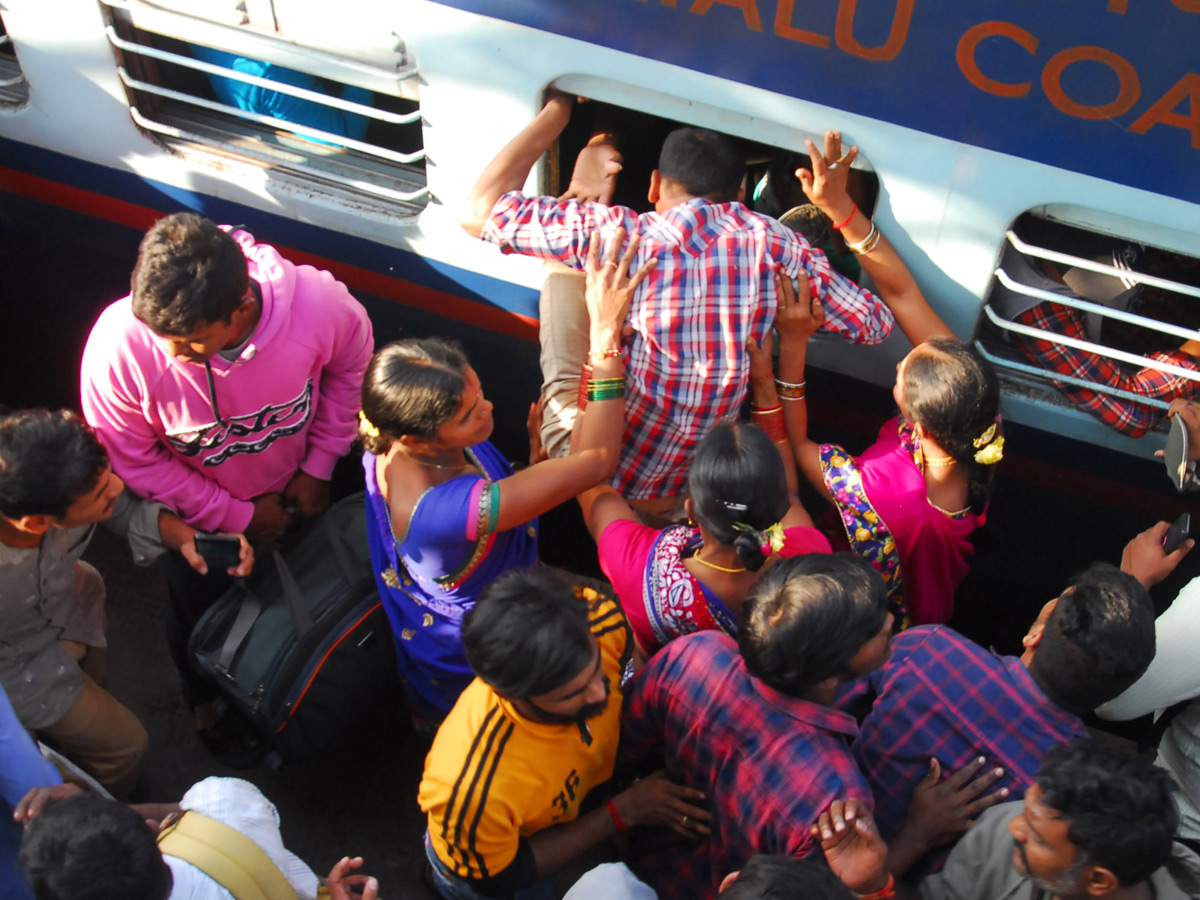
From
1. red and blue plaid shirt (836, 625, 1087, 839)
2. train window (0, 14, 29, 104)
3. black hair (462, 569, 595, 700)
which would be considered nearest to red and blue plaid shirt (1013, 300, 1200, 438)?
red and blue plaid shirt (836, 625, 1087, 839)

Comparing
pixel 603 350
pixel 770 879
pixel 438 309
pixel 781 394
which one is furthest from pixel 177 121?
pixel 770 879

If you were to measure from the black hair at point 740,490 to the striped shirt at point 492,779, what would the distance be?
0.47 m

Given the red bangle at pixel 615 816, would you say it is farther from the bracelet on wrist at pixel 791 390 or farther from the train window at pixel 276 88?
the train window at pixel 276 88

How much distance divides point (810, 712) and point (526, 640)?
0.53 metres

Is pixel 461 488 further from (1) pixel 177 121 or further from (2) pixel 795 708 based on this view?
(1) pixel 177 121

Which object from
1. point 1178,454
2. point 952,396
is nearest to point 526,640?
point 952,396

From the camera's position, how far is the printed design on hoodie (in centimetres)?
241

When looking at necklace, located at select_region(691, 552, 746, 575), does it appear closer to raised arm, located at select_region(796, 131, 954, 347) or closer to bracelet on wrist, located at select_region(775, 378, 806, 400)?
bracelet on wrist, located at select_region(775, 378, 806, 400)

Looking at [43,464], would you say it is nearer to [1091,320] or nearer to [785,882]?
[785,882]

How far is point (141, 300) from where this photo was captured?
2.09 m

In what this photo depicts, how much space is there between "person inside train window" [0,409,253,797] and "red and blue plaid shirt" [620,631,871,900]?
115 centimetres

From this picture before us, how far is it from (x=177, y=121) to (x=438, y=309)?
1.03 m

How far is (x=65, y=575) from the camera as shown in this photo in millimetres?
2316

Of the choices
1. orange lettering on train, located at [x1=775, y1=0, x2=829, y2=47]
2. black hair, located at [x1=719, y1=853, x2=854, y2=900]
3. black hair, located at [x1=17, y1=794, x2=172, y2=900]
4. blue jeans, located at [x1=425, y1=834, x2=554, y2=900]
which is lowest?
blue jeans, located at [x1=425, y1=834, x2=554, y2=900]
